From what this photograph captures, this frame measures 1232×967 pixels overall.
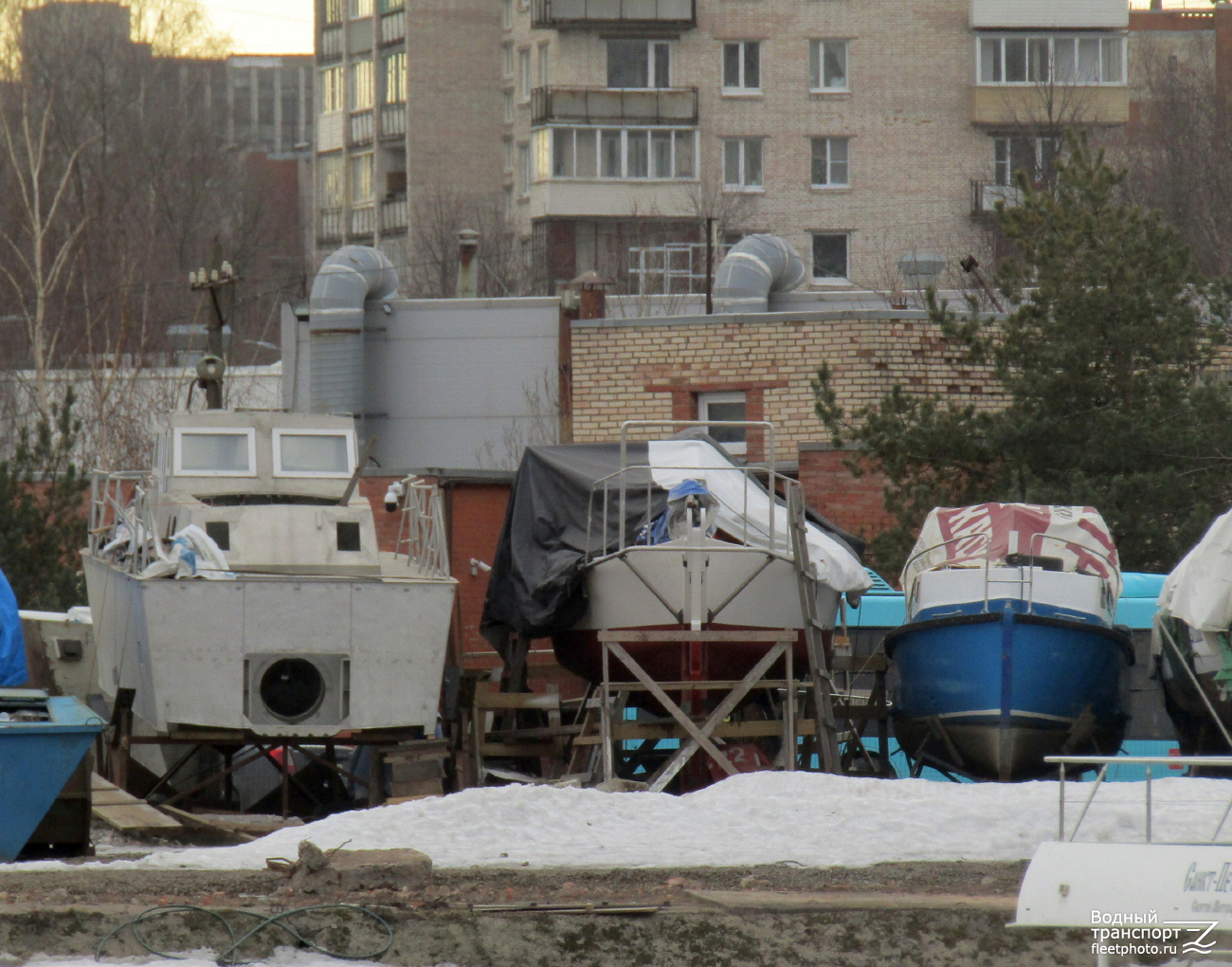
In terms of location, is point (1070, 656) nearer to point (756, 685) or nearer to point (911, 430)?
point (756, 685)

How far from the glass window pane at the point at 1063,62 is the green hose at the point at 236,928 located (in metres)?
49.5

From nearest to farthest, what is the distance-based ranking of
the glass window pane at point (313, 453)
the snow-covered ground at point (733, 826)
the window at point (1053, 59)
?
the snow-covered ground at point (733, 826), the glass window pane at point (313, 453), the window at point (1053, 59)

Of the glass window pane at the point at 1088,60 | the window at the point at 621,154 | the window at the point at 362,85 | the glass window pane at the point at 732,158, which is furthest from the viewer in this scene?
the window at the point at 362,85

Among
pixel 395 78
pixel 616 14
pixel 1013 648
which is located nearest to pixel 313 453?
pixel 1013 648

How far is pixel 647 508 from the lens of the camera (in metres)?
16.3

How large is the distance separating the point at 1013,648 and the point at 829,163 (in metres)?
41.5

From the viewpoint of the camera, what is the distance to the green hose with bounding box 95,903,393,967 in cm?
881

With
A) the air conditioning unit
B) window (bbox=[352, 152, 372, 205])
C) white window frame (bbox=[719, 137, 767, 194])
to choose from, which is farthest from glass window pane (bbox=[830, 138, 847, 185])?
the air conditioning unit

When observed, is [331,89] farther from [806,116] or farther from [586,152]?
[806,116]

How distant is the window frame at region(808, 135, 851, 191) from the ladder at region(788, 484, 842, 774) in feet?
132


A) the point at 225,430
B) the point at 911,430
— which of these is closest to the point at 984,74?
the point at 911,430

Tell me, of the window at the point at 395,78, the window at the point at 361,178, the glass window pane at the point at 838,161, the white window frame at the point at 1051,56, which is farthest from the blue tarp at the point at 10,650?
the window at the point at 361,178

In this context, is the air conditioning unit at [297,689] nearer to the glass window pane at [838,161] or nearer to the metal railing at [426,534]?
the metal railing at [426,534]

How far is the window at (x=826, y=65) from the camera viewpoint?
54406 mm
